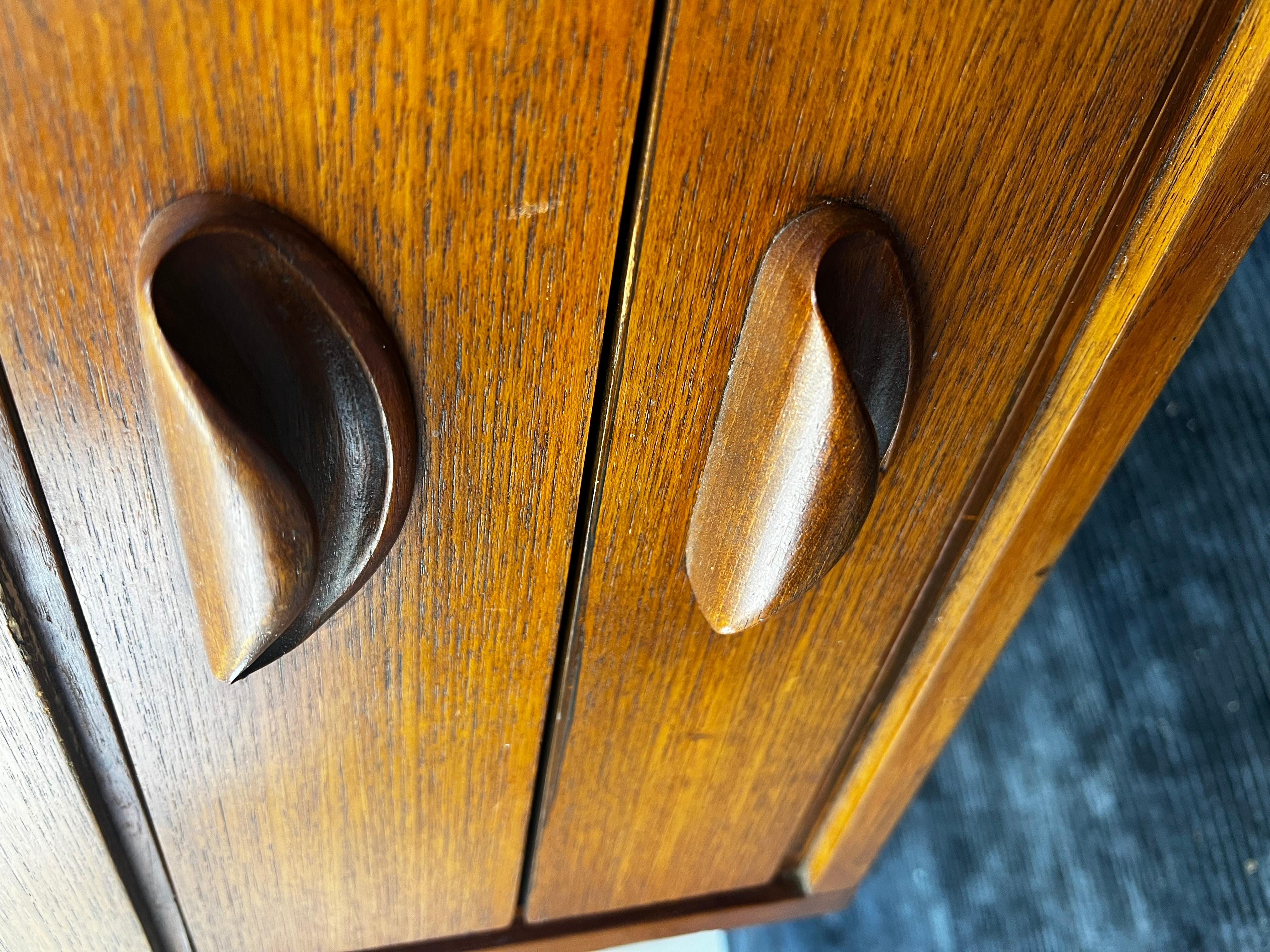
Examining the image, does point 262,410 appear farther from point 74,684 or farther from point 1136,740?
point 1136,740

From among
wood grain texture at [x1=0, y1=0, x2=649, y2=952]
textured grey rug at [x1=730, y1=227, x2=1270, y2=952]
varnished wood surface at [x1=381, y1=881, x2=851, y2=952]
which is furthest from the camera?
textured grey rug at [x1=730, y1=227, x2=1270, y2=952]

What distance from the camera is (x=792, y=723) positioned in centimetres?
45

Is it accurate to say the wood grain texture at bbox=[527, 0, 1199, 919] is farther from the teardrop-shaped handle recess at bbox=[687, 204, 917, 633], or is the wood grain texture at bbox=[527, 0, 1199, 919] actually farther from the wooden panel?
the wooden panel

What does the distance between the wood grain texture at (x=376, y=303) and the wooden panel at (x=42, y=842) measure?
0.02 meters

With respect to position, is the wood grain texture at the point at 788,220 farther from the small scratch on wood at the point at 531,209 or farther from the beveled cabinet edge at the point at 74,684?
the beveled cabinet edge at the point at 74,684

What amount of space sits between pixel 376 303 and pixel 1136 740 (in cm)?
77

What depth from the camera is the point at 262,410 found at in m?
0.25

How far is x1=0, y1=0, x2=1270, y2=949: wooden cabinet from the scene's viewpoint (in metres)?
0.22

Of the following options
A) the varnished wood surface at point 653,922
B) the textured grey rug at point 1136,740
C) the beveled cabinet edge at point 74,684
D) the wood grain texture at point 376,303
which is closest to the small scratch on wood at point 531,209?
the wood grain texture at point 376,303

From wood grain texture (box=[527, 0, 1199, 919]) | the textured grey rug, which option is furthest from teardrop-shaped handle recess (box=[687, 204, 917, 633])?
the textured grey rug

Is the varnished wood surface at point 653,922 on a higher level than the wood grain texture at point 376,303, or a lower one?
lower

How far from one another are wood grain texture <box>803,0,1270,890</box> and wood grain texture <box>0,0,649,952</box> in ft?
0.57

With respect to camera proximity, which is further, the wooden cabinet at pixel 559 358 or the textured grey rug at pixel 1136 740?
the textured grey rug at pixel 1136 740

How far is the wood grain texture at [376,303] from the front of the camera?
210 mm
